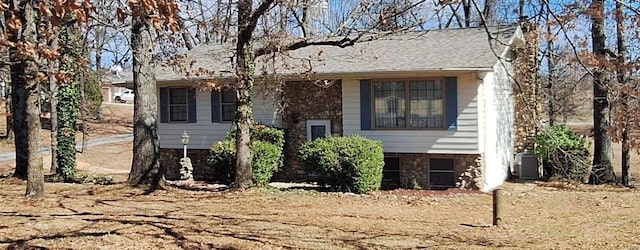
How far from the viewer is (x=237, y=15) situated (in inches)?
447

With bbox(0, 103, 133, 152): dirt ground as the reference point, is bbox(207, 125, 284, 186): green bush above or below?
below

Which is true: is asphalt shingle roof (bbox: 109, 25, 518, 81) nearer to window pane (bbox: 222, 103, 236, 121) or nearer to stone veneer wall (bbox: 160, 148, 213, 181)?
window pane (bbox: 222, 103, 236, 121)

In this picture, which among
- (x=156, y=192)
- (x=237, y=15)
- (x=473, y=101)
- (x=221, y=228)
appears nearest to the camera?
(x=221, y=228)

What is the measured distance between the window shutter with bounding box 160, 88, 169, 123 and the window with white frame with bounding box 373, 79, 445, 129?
20.5 ft

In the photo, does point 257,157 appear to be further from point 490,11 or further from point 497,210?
point 490,11

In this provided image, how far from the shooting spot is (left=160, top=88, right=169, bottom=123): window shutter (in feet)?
55.6

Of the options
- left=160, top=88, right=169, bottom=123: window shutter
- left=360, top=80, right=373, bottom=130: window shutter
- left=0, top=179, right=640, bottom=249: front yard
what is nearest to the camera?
left=0, top=179, right=640, bottom=249: front yard

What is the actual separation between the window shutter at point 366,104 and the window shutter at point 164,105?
5.93 meters

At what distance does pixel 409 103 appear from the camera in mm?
14203

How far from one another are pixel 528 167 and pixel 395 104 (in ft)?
16.5

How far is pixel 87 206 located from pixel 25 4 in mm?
3373

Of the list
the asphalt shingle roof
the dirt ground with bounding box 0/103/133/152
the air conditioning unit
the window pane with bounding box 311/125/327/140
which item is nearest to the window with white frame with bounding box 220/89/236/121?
the asphalt shingle roof

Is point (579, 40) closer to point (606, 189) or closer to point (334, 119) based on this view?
point (606, 189)

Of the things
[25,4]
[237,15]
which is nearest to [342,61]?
[237,15]
